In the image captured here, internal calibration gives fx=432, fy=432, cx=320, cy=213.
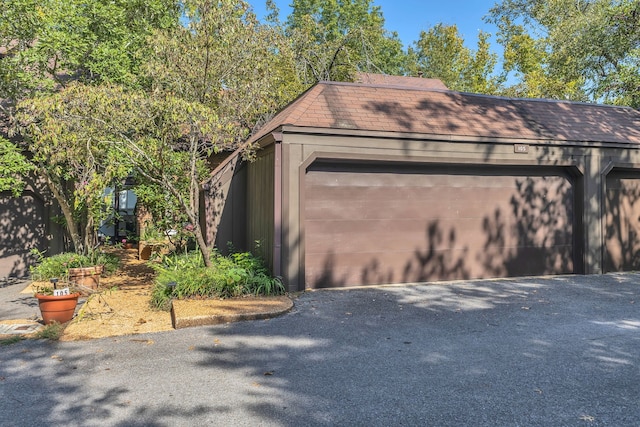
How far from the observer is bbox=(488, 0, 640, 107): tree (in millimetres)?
15484

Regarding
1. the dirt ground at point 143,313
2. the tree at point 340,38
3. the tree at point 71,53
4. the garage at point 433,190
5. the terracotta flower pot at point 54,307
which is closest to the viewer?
the dirt ground at point 143,313

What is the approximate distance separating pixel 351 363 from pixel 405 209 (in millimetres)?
4660

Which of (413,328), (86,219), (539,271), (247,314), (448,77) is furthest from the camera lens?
(448,77)

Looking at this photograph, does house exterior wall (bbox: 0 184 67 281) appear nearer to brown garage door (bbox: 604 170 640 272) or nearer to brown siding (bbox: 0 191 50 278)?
brown siding (bbox: 0 191 50 278)

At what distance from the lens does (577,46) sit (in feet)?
57.8

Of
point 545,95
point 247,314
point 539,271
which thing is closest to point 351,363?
point 247,314

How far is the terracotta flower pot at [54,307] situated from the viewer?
6168mm

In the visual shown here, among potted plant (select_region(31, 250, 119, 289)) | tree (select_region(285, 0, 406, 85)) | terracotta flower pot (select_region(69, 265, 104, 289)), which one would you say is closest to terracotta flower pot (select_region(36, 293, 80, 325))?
potted plant (select_region(31, 250, 119, 289))

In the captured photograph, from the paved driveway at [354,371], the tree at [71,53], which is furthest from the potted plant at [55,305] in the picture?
the tree at [71,53]

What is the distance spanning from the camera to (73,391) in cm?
375

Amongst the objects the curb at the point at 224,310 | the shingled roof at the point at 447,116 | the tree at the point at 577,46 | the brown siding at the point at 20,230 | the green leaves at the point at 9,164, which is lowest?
the curb at the point at 224,310

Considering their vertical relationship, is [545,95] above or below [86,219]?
above

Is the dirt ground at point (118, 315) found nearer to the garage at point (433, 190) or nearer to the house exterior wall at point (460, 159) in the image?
the garage at point (433, 190)

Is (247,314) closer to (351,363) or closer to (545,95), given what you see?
(351,363)
